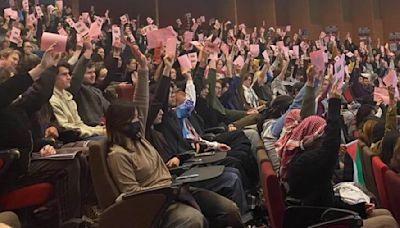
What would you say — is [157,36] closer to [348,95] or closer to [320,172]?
[320,172]

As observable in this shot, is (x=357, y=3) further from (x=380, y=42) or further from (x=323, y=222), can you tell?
(x=323, y=222)

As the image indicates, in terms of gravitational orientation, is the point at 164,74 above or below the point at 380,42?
above

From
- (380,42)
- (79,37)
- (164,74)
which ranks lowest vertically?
(380,42)

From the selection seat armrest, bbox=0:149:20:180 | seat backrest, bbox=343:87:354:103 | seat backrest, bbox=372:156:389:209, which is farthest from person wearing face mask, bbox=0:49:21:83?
seat backrest, bbox=343:87:354:103

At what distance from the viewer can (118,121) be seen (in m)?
2.52

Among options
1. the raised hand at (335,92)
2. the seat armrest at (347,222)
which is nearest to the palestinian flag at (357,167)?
the raised hand at (335,92)

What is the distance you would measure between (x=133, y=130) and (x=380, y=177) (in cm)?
121

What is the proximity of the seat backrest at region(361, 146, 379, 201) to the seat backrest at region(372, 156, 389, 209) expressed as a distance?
0.12m

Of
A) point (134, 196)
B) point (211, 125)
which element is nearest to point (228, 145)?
point (211, 125)

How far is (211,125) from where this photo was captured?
4.93 metres

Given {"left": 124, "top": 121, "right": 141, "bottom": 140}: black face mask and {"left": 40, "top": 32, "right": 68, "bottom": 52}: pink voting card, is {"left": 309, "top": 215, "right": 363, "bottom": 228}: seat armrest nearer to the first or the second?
{"left": 124, "top": 121, "right": 141, "bottom": 140}: black face mask

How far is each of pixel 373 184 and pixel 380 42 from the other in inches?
461

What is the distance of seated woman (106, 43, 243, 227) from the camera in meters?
2.36

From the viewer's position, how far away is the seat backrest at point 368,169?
303cm
